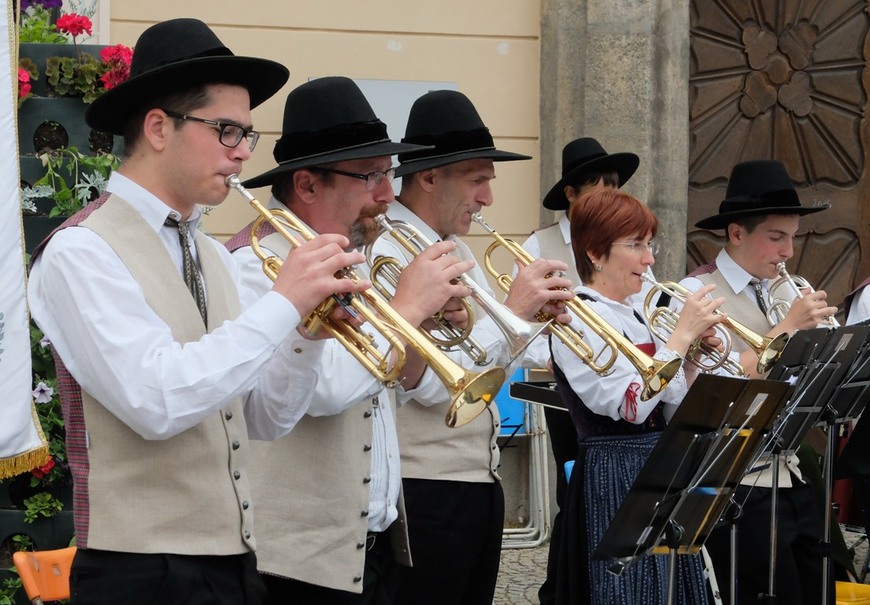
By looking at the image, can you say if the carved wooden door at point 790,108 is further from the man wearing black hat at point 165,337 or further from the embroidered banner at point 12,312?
the man wearing black hat at point 165,337

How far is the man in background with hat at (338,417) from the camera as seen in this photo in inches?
124

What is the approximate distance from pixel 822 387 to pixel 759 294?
3.47ft

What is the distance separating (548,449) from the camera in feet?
24.2

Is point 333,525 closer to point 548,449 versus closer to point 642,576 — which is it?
point 642,576

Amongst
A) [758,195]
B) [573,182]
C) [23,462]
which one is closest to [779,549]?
[758,195]

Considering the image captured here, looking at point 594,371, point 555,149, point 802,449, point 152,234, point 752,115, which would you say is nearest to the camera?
point 152,234

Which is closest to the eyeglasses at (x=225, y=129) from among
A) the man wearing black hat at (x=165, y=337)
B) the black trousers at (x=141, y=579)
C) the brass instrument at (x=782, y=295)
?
the man wearing black hat at (x=165, y=337)

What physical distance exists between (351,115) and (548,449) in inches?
163

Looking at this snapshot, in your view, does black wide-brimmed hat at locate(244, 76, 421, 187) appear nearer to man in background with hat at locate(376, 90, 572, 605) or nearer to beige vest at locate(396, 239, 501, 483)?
man in background with hat at locate(376, 90, 572, 605)

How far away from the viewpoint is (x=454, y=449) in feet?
13.4

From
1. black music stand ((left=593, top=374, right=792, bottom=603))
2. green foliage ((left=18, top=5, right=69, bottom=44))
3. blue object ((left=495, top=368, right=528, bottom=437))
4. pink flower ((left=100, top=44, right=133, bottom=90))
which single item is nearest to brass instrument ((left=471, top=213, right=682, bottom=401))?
black music stand ((left=593, top=374, right=792, bottom=603))

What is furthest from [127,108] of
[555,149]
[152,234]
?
[555,149]

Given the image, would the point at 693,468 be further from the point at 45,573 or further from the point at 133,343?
the point at 45,573

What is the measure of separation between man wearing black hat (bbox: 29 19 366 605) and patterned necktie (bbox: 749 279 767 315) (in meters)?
2.89
